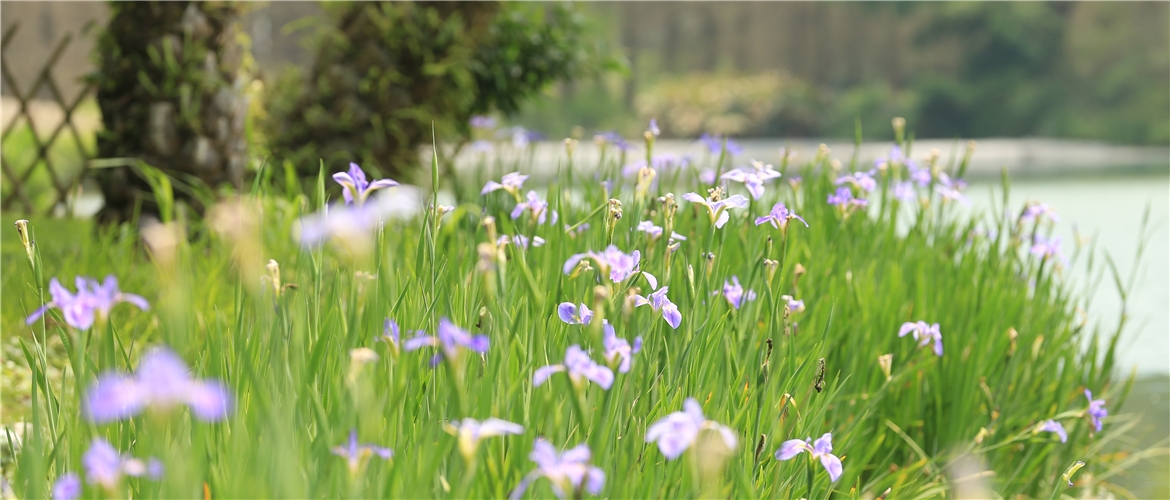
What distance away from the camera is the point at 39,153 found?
15.2 ft

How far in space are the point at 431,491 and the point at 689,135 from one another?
1511cm

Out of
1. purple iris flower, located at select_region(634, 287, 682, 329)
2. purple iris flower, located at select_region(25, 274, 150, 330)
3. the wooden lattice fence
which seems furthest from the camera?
the wooden lattice fence

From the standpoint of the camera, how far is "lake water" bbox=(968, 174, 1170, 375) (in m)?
4.11

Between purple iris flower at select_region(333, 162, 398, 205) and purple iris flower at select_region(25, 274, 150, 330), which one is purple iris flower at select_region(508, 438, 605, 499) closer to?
purple iris flower at select_region(25, 274, 150, 330)

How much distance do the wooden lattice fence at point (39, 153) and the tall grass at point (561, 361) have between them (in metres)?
1.77

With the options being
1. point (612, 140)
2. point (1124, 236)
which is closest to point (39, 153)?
point (612, 140)

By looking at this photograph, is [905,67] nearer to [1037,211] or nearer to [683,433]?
[1037,211]

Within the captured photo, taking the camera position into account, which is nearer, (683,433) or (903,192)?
(683,433)

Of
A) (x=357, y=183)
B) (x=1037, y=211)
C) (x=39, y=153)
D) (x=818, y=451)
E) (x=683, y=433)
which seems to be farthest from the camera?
(x=39, y=153)

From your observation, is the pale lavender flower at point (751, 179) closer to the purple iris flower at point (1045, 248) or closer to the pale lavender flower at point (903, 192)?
the pale lavender flower at point (903, 192)

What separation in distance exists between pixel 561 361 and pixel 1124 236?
739 cm

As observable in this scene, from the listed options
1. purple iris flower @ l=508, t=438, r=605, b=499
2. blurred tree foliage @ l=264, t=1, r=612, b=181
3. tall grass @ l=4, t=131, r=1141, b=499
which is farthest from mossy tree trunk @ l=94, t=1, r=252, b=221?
purple iris flower @ l=508, t=438, r=605, b=499

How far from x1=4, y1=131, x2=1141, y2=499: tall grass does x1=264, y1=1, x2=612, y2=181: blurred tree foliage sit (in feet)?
4.92

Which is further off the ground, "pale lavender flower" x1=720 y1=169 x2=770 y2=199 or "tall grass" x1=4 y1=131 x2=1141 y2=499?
"pale lavender flower" x1=720 y1=169 x2=770 y2=199
